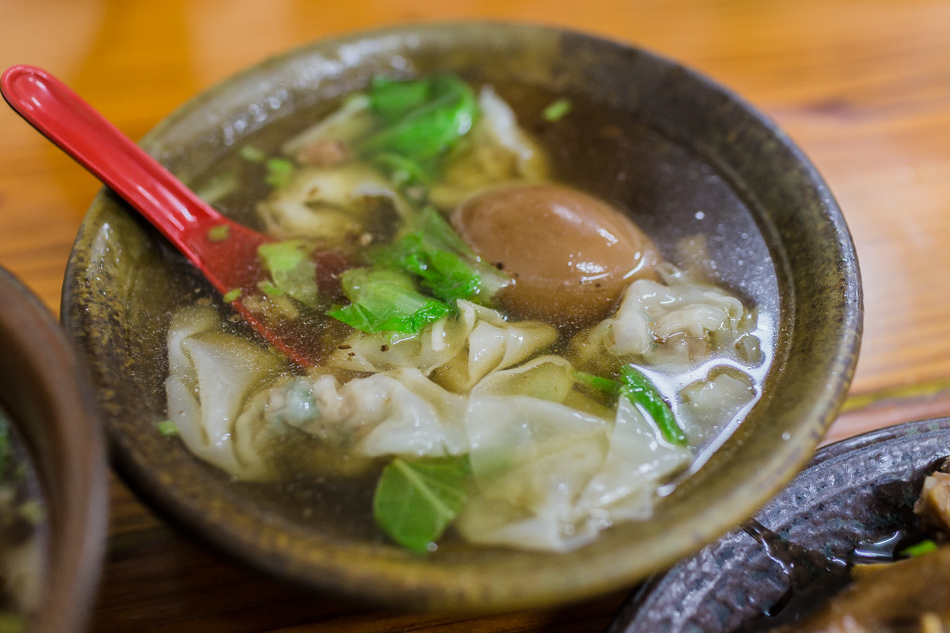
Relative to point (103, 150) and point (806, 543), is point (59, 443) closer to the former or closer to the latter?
point (103, 150)

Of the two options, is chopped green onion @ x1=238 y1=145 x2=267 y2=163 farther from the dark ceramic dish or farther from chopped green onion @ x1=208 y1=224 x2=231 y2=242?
the dark ceramic dish

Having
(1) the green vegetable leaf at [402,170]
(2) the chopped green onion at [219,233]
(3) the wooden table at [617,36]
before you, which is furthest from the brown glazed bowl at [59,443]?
(1) the green vegetable leaf at [402,170]

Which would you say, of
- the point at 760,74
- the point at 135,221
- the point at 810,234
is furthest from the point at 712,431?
the point at 760,74

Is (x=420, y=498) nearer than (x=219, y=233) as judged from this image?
Yes

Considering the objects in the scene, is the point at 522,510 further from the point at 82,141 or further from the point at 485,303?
the point at 82,141

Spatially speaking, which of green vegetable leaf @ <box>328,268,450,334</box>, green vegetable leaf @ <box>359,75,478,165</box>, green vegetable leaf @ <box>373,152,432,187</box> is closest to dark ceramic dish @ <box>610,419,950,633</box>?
green vegetable leaf @ <box>328,268,450,334</box>

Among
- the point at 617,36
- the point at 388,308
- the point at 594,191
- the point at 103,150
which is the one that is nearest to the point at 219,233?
the point at 103,150
